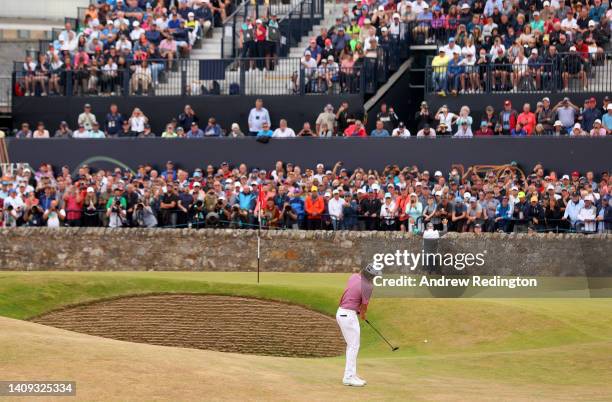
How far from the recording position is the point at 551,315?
2670 cm

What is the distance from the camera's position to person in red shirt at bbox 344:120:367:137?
4028cm

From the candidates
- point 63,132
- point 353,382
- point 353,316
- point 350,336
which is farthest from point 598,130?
point 353,382

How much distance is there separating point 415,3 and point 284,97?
18.9 feet

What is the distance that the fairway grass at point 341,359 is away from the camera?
61.2 ft

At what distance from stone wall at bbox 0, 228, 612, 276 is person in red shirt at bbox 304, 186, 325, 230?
99 cm

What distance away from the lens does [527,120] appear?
127 feet

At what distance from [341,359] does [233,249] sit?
11797mm

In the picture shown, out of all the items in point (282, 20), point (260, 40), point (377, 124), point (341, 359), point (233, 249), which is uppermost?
point (282, 20)

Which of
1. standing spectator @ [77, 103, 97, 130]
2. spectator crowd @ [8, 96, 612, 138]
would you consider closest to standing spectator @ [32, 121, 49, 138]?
spectator crowd @ [8, 96, 612, 138]

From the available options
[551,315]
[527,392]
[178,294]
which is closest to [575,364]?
[527,392]

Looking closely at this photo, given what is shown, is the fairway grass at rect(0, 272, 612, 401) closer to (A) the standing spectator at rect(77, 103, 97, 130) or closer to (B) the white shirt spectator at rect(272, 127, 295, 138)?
(B) the white shirt spectator at rect(272, 127, 295, 138)

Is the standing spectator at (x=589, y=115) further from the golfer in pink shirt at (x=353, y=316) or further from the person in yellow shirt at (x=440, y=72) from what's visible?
the golfer in pink shirt at (x=353, y=316)

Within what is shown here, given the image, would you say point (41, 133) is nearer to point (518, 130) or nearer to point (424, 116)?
point (424, 116)

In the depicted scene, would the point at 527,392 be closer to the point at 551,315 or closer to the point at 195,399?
the point at 195,399
